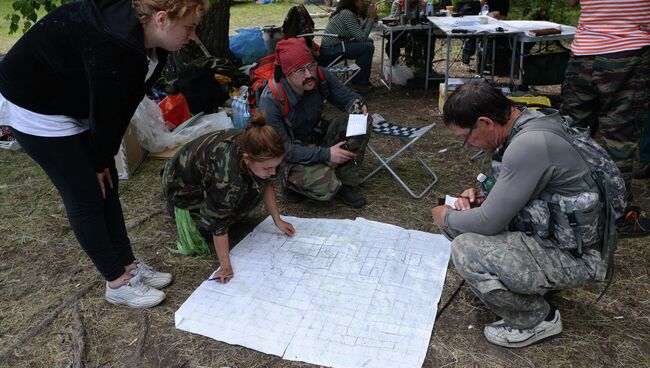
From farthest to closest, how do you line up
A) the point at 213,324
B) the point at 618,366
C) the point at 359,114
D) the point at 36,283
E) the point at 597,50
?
the point at 359,114 < the point at 597,50 < the point at 36,283 < the point at 213,324 < the point at 618,366

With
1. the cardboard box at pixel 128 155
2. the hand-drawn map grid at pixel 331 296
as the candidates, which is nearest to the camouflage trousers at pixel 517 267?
the hand-drawn map grid at pixel 331 296

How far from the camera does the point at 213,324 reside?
2305mm

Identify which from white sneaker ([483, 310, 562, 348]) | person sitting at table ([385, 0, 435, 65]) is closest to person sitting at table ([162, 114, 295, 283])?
white sneaker ([483, 310, 562, 348])

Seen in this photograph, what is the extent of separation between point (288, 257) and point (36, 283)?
4.55 feet

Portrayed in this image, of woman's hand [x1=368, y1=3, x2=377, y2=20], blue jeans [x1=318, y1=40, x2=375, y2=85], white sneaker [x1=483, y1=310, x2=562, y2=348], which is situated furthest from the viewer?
woman's hand [x1=368, y1=3, x2=377, y2=20]

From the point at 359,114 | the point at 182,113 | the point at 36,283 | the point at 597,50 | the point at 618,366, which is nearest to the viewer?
the point at 618,366

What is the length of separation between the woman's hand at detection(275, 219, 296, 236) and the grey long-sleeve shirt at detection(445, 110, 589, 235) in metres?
1.37

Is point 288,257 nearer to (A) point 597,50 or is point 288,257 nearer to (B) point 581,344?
(B) point 581,344

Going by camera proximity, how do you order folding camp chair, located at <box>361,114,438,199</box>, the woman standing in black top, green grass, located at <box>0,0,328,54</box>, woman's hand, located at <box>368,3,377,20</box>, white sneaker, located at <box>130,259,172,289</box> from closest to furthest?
the woman standing in black top → white sneaker, located at <box>130,259,172,289</box> → folding camp chair, located at <box>361,114,438,199</box> → woman's hand, located at <box>368,3,377,20</box> → green grass, located at <box>0,0,328,54</box>

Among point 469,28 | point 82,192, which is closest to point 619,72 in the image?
point 469,28

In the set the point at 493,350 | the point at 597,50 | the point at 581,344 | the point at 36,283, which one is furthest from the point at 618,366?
the point at 36,283

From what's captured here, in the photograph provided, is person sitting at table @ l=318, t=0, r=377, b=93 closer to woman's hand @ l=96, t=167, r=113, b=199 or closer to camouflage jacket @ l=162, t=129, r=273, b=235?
camouflage jacket @ l=162, t=129, r=273, b=235

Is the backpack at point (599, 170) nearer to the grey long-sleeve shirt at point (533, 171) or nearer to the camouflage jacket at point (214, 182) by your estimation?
the grey long-sleeve shirt at point (533, 171)

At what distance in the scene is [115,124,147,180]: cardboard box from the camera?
13.2 feet
